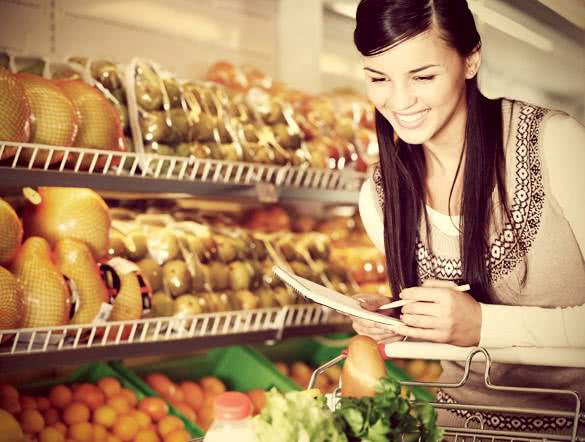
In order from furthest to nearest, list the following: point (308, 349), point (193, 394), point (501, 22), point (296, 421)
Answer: point (308, 349), point (193, 394), point (501, 22), point (296, 421)

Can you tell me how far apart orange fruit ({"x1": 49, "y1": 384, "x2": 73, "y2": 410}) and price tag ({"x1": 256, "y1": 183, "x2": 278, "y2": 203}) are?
870 millimetres

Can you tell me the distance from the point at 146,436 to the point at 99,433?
140mm

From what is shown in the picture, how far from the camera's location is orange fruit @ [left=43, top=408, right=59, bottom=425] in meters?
1.97

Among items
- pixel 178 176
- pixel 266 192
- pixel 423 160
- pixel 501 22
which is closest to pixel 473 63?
pixel 501 22

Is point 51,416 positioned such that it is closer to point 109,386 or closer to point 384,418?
point 109,386

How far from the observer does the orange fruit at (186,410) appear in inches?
87.8

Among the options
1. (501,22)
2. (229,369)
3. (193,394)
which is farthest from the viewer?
(229,369)

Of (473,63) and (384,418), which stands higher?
(473,63)

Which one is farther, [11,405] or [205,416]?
[205,416]

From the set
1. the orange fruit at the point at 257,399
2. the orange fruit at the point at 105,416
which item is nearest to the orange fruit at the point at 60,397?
the orange fruit at the point at 105,416

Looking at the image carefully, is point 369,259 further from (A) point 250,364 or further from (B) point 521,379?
(B) point 521,379

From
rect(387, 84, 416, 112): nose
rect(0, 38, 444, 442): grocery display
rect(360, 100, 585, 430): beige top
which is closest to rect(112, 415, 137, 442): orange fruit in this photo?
rect(0, 38, 444, 442): grocery display

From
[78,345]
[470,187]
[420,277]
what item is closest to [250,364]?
[78,345]

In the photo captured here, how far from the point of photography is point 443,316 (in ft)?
4.13
